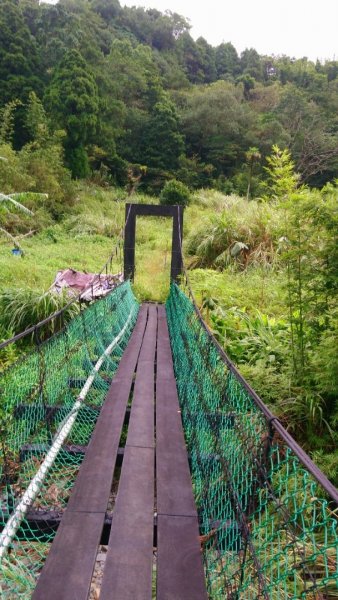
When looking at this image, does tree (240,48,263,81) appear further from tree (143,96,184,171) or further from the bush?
the bush

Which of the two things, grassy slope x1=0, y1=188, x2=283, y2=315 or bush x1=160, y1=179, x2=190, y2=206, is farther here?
bush x1=160, y1=179, x2=190, y2=206

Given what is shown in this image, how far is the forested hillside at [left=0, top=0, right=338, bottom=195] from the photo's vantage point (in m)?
17.3

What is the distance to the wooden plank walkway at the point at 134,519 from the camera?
128cm

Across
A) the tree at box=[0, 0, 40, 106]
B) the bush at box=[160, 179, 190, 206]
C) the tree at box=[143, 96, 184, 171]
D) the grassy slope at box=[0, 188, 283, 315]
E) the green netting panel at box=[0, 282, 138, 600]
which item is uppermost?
the tree at box=[0, 0, 40, 106]

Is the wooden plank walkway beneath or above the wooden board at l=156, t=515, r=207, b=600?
above

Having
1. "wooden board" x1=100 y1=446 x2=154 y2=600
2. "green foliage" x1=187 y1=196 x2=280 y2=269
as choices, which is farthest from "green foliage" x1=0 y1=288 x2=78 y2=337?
"green foliage" x1=187 y1=196 x2=280 y2=269

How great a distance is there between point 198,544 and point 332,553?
31.3 inches

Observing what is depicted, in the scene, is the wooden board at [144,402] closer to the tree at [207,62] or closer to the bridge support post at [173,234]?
the bridge support post at [173,234]

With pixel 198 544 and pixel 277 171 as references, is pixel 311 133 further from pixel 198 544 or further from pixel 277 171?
pixel 198 544

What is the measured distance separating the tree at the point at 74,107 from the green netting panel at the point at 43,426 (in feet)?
50.4

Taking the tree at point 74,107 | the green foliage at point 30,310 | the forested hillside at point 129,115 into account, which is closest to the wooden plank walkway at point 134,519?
the green foliage at point 30,310

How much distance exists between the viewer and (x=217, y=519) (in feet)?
5.36

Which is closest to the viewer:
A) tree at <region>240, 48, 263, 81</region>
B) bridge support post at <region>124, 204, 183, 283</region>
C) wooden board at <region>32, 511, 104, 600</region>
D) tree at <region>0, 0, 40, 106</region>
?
wooden board at <region>32, 511, 104, 600</region>

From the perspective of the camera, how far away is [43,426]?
92.1 inches
